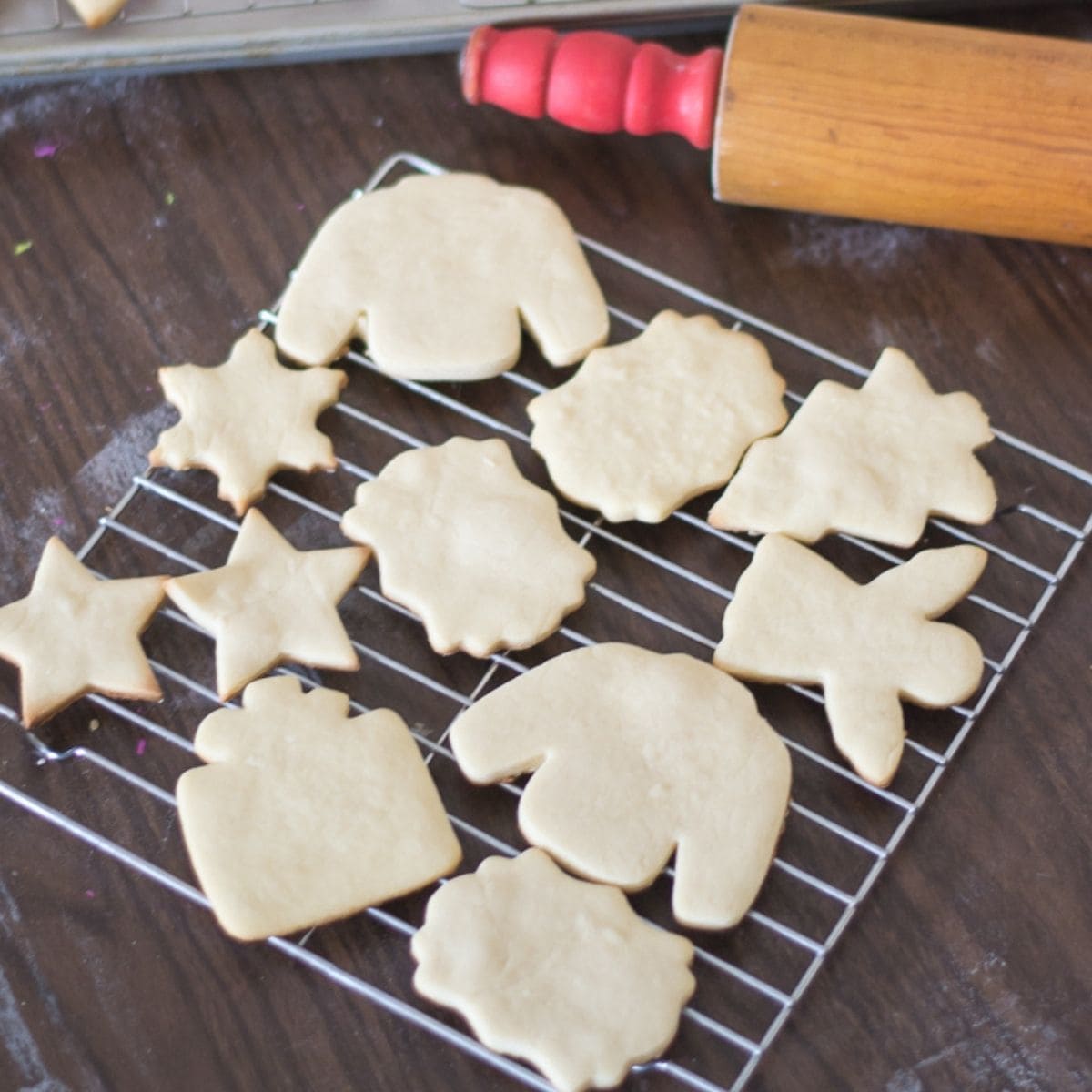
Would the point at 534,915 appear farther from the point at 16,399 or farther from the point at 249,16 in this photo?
the point at 249,16

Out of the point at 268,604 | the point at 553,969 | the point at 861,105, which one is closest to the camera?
the point at 553,969

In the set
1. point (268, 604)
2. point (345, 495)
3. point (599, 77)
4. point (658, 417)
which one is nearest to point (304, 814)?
point (268, 604)

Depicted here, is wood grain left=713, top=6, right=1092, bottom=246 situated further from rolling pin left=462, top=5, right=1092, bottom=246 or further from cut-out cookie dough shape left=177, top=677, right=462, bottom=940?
cut-out cookie dough shape left=177, top=677, right=462, bottom=940

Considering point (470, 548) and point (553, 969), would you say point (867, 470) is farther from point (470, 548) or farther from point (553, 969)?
point (553, 969)

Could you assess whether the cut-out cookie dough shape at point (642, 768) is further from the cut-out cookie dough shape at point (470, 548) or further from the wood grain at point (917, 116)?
the wood grain at point (917, 116)

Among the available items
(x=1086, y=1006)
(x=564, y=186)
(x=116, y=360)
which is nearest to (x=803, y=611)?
(x=1086, y=1006)

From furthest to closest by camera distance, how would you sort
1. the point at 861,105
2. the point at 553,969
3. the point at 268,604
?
the point at 861,105 < the point at 268,604 < the point at 553,969

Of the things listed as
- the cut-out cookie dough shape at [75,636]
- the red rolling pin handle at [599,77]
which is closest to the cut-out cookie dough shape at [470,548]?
the cut-out cookie dough shape at [75,636]
